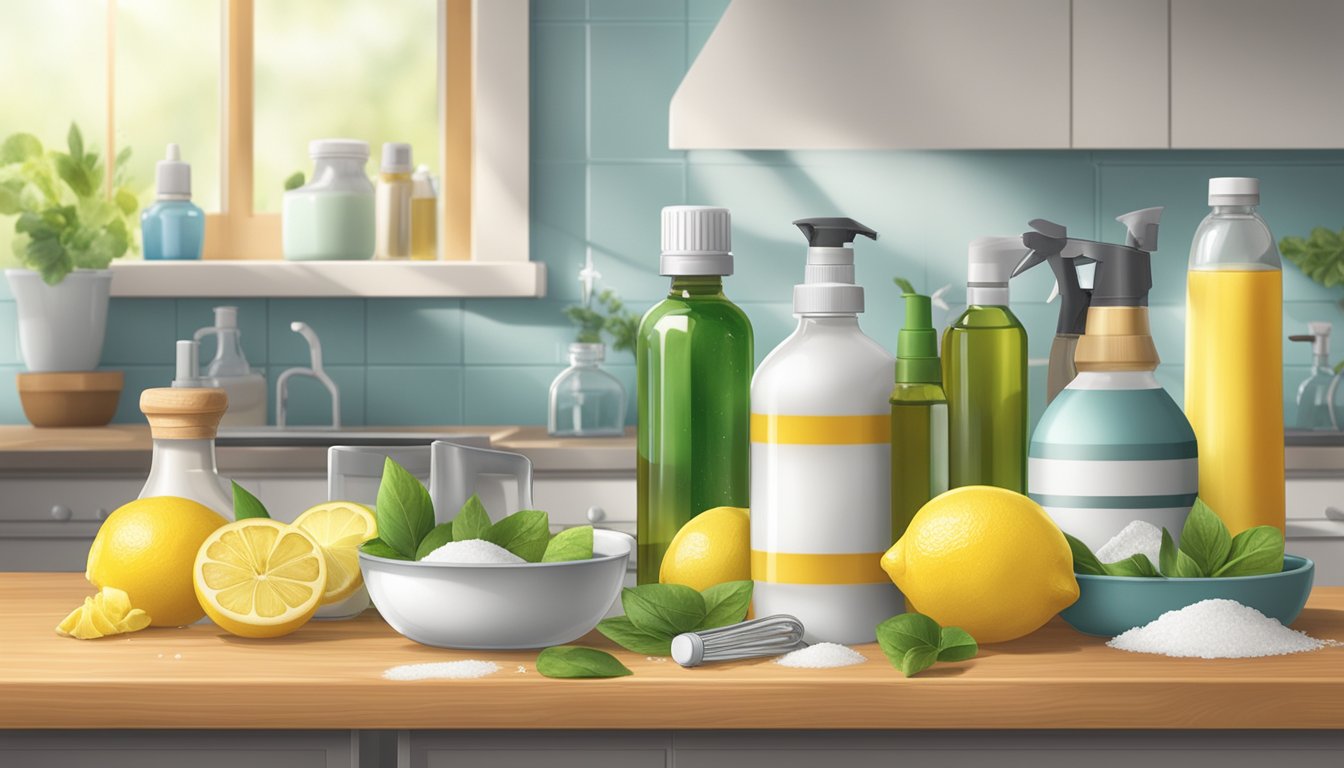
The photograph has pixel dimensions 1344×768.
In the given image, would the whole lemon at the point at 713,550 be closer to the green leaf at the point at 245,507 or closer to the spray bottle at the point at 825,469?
the spray bottle at the point at 825,469

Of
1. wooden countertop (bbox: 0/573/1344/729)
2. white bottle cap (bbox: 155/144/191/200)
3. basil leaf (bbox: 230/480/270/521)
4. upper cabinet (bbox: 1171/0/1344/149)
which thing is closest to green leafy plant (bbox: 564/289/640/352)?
white bottle cap (bbox: 155/144/191/200)

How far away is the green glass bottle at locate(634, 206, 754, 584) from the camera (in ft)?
2.86

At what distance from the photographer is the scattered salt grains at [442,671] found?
73 centimetres

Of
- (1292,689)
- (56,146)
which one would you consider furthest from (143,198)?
(1292,689)

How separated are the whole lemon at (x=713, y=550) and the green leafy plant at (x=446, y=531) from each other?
0.07 metres

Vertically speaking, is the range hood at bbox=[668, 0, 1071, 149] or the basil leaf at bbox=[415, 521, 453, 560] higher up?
the range hood at bbox=[668, 0, 1071, 149]

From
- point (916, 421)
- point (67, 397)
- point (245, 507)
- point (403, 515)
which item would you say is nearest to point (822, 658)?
point (916, 421)

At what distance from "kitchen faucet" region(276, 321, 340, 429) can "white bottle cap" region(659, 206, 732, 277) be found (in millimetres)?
1982

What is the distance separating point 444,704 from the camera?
719 mm

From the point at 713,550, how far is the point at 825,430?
0.38 ft

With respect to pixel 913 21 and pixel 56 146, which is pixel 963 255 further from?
pixel 56 146

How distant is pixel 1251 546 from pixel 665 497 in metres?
0.37

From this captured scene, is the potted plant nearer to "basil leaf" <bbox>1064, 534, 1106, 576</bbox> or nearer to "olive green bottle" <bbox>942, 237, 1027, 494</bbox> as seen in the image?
A: "olive green bottle" <bbox>942, 237, 1027, 494</bbox>

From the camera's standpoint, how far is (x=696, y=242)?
0.88m
